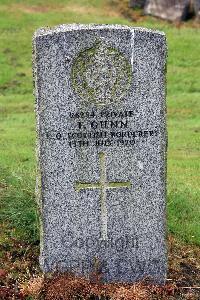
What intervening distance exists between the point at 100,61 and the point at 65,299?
208cm

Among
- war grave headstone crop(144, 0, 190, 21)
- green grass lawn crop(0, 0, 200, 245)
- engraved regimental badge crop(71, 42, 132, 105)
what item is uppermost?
war grave headstone crop(144, 0, 190, 21)

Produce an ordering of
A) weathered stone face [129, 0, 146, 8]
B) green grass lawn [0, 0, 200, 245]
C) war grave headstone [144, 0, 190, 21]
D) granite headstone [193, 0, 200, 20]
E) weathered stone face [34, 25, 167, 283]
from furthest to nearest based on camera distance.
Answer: weathered stone face [129, 0, 146, 8] < war grave headstone [144, 0, 190, 21] < granite headstone [193, 0, 200, 20] < green grass lawn [0, 0, 200, 245] < weathered stone face [34, 25, 167, 283]

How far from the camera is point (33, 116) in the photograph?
1758cm

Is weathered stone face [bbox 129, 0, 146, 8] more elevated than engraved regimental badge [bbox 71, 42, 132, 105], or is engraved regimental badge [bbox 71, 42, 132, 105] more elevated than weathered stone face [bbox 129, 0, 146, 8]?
weathered stone face [bbox 129, 0, 146, 8]

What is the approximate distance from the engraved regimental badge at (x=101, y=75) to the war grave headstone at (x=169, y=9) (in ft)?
83.5

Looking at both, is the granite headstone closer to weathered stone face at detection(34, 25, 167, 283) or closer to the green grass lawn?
the green grass lawn

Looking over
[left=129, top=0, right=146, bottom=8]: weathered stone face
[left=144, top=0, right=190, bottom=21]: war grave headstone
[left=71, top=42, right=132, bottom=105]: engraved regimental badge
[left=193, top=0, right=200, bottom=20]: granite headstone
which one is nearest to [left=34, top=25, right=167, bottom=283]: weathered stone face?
[left=71, top=42, right=132, bottom=105]: engraved regimental badge

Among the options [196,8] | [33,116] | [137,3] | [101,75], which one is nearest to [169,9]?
[196,8]

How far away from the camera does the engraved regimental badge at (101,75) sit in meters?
6.12

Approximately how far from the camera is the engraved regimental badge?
20.1 feet

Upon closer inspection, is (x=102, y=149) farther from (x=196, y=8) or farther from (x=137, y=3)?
(x=137, y=3)

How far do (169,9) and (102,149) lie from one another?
26.3 metres

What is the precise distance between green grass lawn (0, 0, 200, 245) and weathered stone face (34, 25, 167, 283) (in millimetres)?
1000

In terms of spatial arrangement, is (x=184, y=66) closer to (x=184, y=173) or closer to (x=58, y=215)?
(x=184, y=173)
